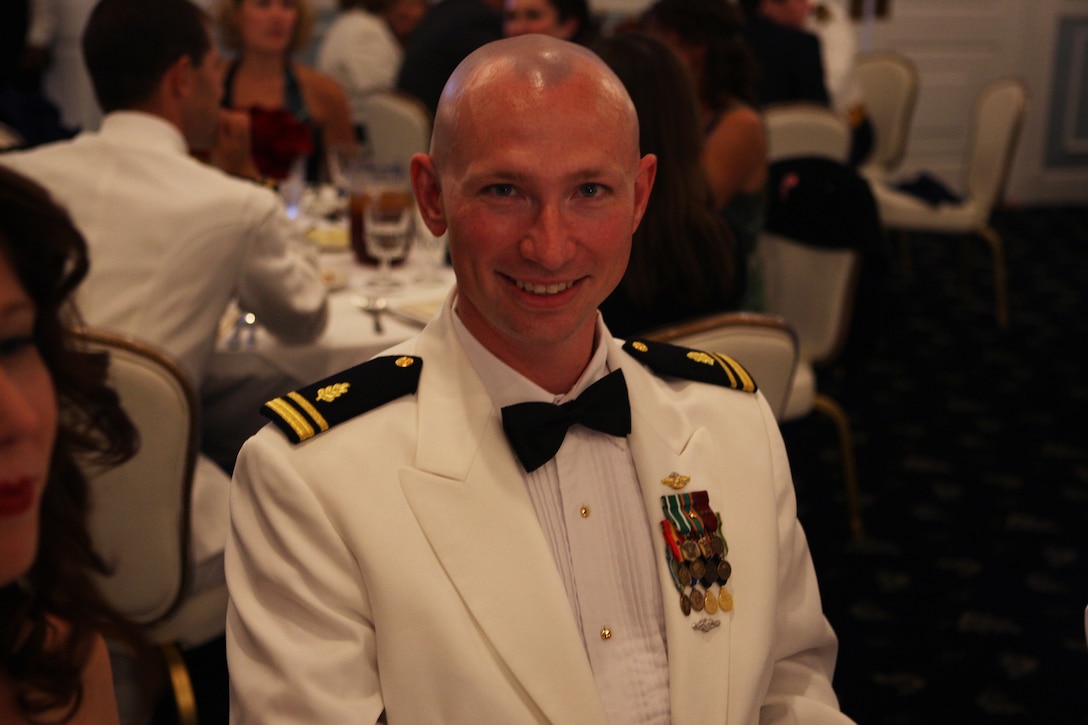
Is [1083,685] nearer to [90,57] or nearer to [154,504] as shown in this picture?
[154,504]

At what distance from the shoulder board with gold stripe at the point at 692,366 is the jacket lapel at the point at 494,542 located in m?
0.25

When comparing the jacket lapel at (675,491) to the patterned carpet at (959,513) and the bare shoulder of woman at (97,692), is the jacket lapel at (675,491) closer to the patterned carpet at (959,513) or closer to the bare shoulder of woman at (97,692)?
the bare shoulder of woman at (97,692)

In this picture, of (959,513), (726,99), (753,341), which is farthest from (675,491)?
(959,513)

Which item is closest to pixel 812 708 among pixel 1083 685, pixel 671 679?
pixel 671 679

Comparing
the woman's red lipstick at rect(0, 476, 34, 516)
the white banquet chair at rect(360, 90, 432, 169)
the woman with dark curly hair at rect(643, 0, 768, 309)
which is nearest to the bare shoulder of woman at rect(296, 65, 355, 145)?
the white banquet chair at rect(360, 90, 432, 169)

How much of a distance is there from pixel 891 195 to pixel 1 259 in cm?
534

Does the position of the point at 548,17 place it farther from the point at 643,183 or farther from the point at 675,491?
the point at 675,491

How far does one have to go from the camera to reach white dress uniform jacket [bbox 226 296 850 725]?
1183 mm

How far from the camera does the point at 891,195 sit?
5773mm

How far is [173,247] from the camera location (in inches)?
94.9

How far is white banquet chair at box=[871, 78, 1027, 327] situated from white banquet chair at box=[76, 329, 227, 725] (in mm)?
4237

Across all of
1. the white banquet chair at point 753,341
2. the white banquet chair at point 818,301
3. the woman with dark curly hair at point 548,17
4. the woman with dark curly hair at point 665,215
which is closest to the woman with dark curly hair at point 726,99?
the white banquet chair at point 818,301

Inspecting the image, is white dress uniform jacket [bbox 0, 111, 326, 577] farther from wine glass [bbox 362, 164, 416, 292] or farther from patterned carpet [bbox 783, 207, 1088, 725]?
patterned carpet [bbox 783, 207, 1088, 725]

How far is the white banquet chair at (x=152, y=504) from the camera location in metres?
1.92
